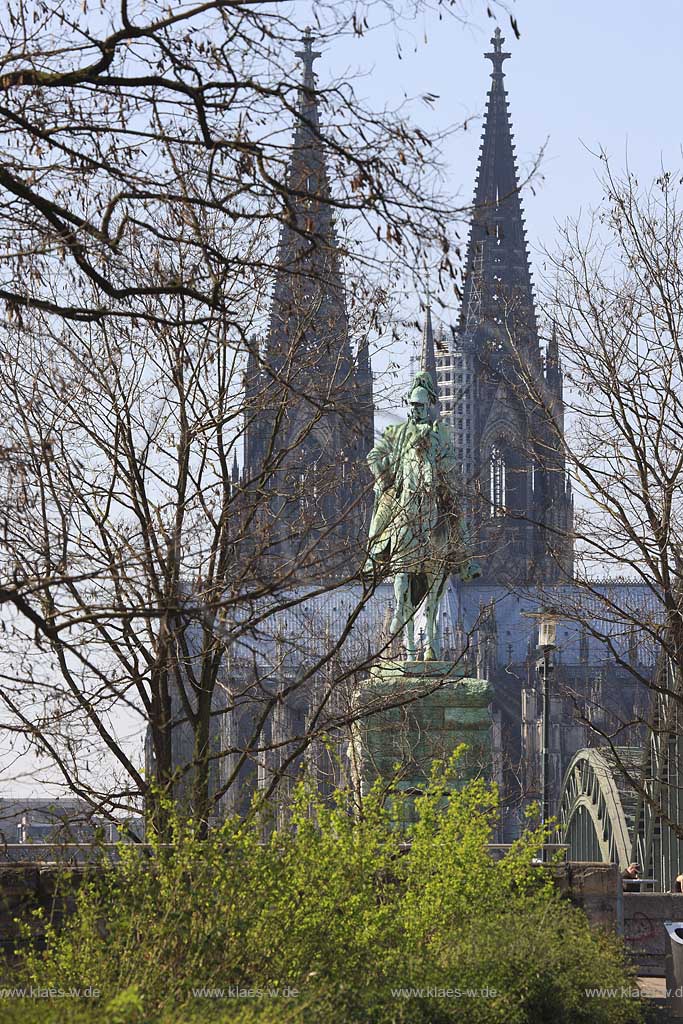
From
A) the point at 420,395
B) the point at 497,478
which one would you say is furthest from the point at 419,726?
the point at 497,478

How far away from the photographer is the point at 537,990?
10.9 metres

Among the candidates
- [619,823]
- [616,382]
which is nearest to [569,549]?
[616,382]

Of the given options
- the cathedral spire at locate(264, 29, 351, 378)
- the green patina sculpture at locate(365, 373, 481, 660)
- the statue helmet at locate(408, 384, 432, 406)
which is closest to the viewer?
the cathedral spire at locate(264, 29, 351, 378)

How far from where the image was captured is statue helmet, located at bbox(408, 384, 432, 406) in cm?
1911

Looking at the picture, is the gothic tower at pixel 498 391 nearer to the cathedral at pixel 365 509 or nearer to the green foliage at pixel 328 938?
the cathedral at pixel 365 509

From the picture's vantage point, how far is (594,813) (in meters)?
38.8

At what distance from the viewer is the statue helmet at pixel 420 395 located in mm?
19109

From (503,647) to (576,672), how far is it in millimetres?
4240

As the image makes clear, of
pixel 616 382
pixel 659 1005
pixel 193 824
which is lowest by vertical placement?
pixel 659 1005

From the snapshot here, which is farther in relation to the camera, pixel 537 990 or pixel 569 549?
pixel 569 549

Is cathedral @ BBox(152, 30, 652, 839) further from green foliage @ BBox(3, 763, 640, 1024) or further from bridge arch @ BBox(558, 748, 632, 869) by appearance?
bridge arch @ BBox(558, 748, 632, 869)

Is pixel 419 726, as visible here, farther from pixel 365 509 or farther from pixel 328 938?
pixel 328 938

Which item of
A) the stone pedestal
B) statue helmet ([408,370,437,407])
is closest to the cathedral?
the stone pedestal

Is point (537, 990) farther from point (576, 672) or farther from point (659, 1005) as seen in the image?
point (576, 672)
